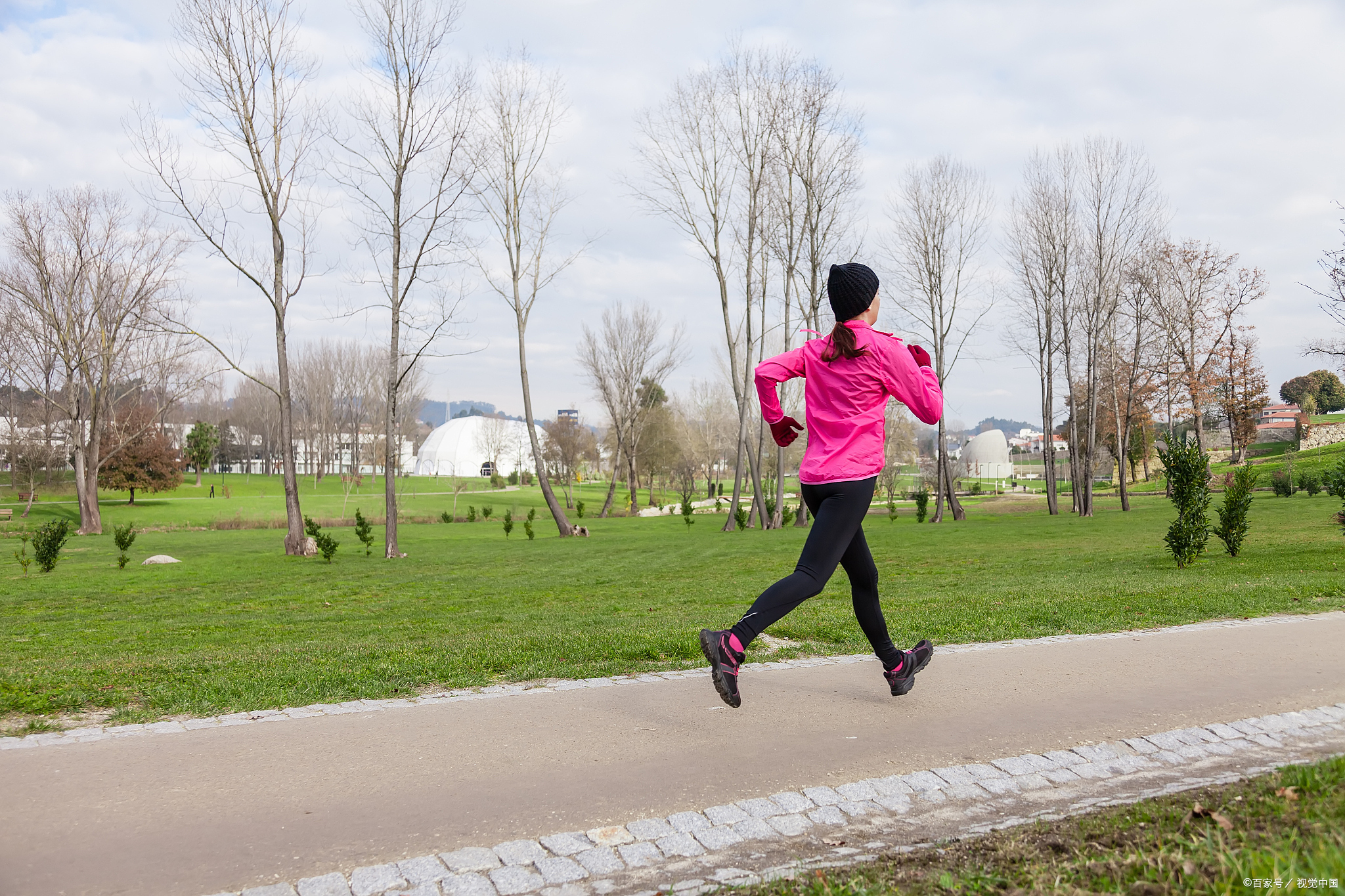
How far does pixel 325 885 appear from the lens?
8.34 feet

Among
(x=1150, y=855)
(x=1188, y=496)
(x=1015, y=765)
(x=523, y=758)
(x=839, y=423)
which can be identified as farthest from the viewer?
(x=1188, y=496)

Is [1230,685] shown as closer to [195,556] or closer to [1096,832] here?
[1096,832]

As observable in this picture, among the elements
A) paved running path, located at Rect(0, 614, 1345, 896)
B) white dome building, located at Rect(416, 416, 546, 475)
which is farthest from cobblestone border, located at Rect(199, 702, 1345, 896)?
white dome building, located at Rect(416, 416, 546, 475)

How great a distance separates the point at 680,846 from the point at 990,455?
5467 inches

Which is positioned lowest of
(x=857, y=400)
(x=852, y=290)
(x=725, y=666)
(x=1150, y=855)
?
(x=1150, y=855)

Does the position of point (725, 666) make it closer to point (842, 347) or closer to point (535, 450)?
point (842, 347)

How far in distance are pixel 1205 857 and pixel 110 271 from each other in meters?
40.5

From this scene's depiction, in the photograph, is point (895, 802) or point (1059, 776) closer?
point (895, 802)

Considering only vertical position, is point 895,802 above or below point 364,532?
above

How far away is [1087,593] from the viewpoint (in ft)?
31.5

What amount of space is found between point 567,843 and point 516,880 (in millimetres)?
292

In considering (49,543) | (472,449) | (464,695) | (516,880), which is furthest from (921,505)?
(472,449)

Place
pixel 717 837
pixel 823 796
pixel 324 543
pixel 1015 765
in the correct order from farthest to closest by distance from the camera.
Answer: pixel 324 543
pixel 1015 765
pixel 823 796
pixel 717 837

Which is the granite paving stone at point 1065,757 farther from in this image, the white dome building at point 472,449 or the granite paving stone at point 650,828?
the white dome building at point 472,449
